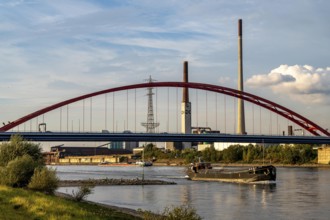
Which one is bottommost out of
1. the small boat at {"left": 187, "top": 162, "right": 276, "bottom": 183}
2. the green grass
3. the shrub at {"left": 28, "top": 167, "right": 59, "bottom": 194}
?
the small boat at {"left": 187, "top": 162, "right": 276, "bottom": 183}

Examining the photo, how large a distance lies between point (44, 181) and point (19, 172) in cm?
329

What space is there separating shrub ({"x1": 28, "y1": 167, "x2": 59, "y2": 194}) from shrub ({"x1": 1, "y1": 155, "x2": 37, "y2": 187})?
193cm

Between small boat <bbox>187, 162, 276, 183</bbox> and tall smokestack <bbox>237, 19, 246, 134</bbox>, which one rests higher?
tall smokestack <bbox>237, 19, 246, 134</bbox>

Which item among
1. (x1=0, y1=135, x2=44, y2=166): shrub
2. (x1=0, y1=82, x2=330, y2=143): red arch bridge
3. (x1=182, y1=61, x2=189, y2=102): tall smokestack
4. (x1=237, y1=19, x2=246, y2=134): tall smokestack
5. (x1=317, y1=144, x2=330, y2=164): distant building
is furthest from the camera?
(x1=182, y1=61, x2=189, y2=102): tall smokestack

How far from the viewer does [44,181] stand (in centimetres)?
3378

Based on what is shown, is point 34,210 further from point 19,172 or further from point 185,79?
point 185,79

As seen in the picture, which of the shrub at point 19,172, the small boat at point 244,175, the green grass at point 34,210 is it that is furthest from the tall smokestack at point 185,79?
the green grass at point 34,210

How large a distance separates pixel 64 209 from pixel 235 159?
125 m

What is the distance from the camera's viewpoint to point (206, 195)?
46.1 meters

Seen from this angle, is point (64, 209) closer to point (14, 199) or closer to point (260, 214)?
point (14, 199)

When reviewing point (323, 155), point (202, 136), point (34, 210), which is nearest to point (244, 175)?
point (202, 136)

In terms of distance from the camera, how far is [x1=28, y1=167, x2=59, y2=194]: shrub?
111 ft

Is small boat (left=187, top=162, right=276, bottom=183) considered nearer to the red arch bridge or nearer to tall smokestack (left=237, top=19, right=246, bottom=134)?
the red arch bridge

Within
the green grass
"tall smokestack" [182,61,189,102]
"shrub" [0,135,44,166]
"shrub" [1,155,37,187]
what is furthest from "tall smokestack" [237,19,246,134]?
the green grass
